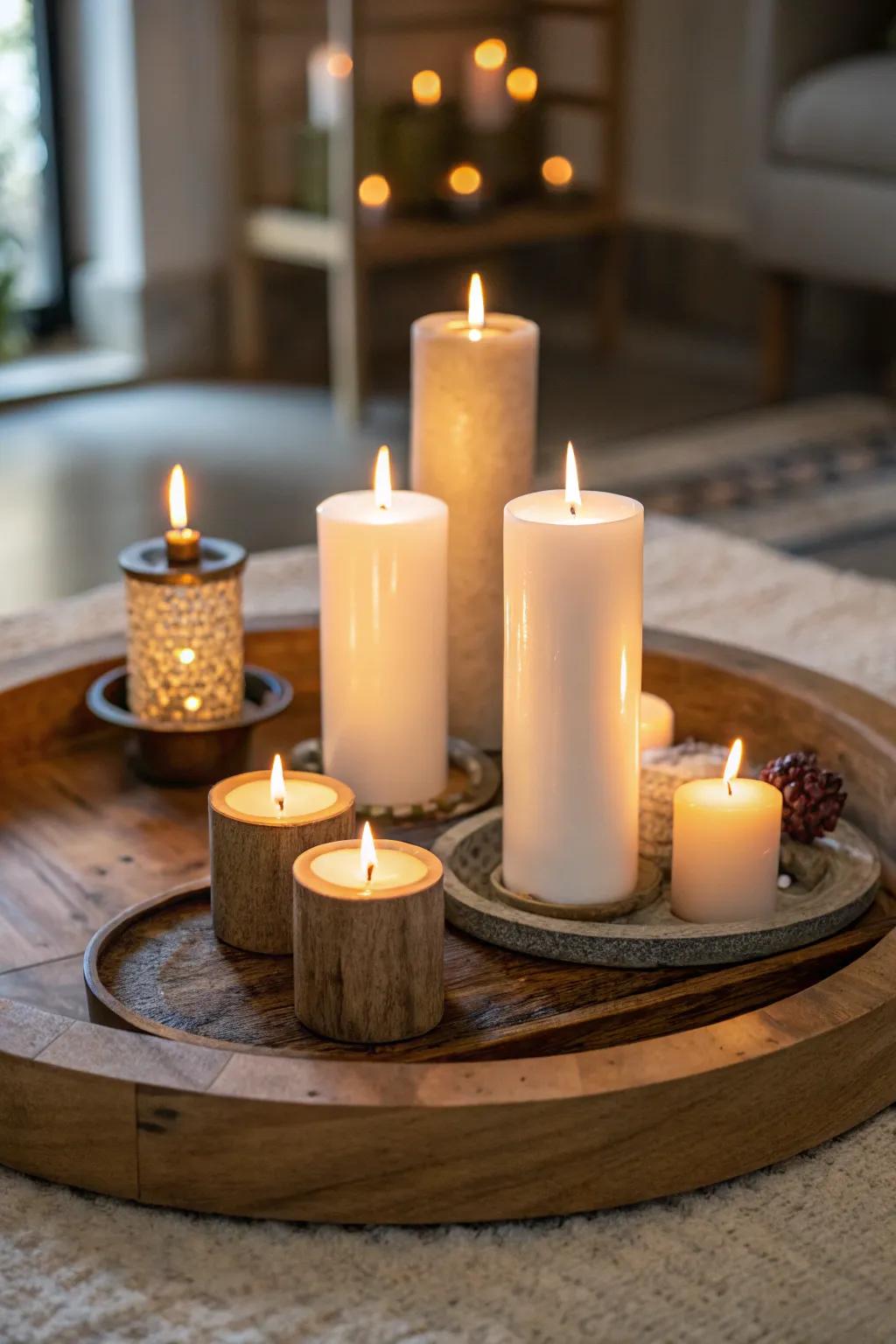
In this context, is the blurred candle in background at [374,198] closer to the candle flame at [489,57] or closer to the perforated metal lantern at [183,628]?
the candle flame at [489,57]

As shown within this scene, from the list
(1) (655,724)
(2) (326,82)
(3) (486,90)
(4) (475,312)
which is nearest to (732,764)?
(1) (655,724)

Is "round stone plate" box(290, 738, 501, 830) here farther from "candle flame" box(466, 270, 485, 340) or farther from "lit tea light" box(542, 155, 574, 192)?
"lit tea light" box(542, 155, 574, 192)

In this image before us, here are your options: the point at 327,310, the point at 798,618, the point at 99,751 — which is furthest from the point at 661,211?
the point at 99,751

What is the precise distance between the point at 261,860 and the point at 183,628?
290 millimetres

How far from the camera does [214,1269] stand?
88 centimetres

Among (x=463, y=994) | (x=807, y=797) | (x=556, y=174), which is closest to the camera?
(x=463, y=994)

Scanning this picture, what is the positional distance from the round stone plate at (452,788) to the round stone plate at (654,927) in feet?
0.28

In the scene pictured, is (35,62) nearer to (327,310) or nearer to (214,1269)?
(327,310)

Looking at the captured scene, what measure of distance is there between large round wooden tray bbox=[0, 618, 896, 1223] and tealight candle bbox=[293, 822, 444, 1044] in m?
0.02

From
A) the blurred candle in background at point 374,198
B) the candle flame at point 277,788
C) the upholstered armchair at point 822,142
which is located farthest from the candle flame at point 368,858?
the blurred candle in background at point 374,198

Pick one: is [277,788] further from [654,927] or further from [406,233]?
[406,233]

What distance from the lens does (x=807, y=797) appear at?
1.11m

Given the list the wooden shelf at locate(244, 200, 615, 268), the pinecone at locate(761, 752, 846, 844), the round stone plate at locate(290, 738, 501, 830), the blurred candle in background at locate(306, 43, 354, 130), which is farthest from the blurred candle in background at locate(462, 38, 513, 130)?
the pinecone at locate(761, 752, 846, 844)

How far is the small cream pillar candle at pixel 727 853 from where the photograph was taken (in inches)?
40.5
